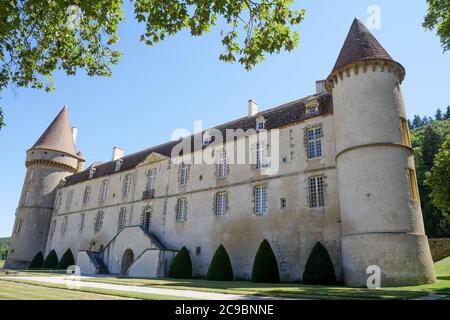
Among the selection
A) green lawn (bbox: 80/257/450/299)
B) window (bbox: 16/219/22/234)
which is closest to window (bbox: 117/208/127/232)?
window (bbox: 16/219/22/234)

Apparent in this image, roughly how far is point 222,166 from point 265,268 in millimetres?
8109

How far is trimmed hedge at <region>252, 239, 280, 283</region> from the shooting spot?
17.0 m

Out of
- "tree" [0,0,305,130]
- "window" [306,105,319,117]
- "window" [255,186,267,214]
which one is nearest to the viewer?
"tree" [0,0,305,130]

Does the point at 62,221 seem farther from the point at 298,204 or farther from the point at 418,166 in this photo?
the point at 418,166

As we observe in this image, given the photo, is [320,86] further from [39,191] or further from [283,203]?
[39,191]

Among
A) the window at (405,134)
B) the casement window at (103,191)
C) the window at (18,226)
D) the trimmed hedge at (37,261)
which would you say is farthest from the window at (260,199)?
the window at (18,226)

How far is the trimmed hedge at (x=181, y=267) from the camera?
68.9 feet

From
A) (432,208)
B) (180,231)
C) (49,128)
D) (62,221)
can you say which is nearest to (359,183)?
(180,231)

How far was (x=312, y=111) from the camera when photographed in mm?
20109

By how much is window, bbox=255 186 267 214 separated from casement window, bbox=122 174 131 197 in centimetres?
1345

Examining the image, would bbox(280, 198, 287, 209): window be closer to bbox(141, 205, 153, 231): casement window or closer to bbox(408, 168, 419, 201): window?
bbox(408, 168, 419, 201): window

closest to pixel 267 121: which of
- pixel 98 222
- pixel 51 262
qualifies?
pixel 98 222

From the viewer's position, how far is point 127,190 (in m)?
29.8
